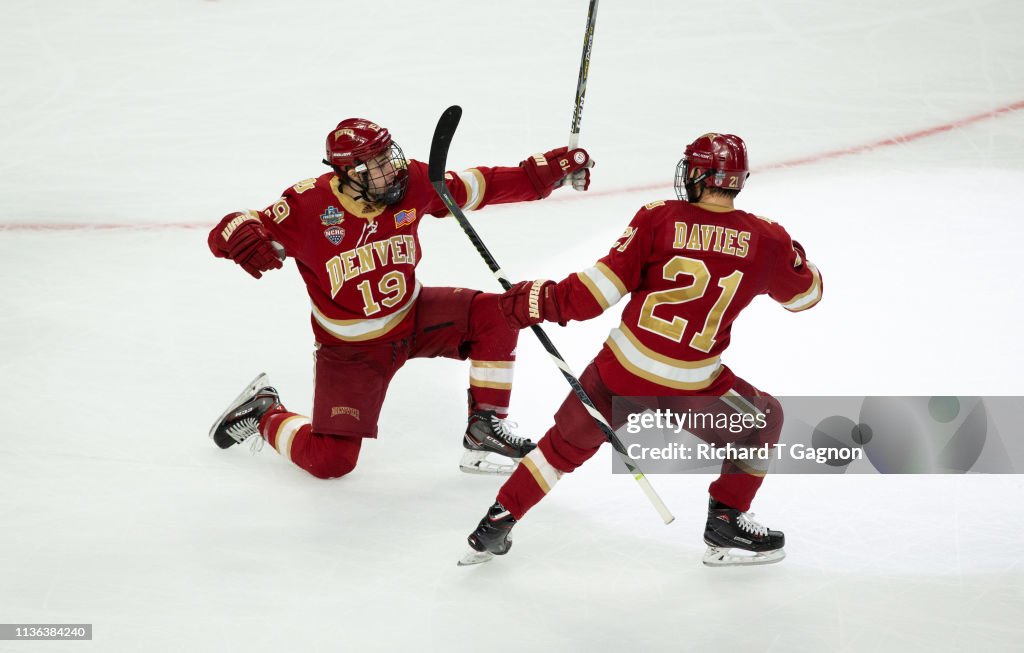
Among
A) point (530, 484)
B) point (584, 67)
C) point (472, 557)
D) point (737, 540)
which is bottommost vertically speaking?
point (472, 557)

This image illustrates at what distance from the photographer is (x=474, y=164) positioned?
5.31 meters

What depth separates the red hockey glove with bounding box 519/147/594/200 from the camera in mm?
3453

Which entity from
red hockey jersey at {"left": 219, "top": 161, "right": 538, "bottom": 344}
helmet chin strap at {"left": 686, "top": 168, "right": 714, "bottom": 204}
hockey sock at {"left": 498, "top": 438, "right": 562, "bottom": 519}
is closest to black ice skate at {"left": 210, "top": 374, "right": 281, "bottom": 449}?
red hockey jersey at {"left": 219, "top": 161, "right": 538, "bottom": 344}

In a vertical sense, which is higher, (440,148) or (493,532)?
(440,148)

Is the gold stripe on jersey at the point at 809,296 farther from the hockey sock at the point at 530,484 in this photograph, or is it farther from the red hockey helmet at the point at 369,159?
the red hockey helmet at the point at 369,159

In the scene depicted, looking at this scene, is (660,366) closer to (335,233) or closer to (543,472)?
(543,472)

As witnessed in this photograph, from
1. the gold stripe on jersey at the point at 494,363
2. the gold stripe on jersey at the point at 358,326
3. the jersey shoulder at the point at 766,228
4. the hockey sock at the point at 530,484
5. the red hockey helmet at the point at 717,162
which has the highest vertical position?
the red hockey helmet at the point at 717,162

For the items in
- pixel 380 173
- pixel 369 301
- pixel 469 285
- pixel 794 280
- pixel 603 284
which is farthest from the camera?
pixel 469 285

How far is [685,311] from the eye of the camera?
268 cm

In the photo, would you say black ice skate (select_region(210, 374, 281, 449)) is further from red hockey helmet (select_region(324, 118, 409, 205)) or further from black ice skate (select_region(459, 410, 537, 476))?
red hockey helmet (select_region(324, 118, 409, 205))

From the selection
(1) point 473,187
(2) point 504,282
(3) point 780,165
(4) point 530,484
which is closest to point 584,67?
(1) point 473,187

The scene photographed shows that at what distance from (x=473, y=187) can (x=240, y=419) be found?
1031 millimetres

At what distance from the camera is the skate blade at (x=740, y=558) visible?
114 inches

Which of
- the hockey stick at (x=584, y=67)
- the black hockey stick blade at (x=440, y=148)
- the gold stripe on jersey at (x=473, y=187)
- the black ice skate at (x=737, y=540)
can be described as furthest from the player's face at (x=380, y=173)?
Result: the black ice skate at (x=737, y=540)
